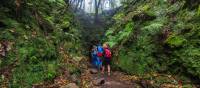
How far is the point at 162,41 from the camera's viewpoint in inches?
505

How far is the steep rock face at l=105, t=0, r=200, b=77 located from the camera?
435 inches

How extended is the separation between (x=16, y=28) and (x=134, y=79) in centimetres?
557

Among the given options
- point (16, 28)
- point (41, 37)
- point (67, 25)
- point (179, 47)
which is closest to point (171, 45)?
point (179, 47)

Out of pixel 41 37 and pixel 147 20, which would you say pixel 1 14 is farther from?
pixel 147 20

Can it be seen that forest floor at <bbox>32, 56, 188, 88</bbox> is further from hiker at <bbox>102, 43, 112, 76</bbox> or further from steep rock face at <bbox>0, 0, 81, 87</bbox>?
hiker at <bbox>102, 43, 112, 76</bbox>

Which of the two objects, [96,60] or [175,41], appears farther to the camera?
[96,60]

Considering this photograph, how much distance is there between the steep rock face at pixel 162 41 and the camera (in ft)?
36.2

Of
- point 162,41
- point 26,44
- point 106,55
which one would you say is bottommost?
point 106,55

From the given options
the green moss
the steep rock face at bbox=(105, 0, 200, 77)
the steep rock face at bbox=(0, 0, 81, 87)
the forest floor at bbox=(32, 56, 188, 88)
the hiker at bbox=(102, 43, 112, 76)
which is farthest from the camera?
the hiker at bbox=(102, 43, 112, 76)

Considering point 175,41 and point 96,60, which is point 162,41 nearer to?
point 175,41

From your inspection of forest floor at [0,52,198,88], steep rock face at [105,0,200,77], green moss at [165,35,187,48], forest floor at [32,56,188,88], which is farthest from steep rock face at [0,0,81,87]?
green moss at [165,35,187,48]

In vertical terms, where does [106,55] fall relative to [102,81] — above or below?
above

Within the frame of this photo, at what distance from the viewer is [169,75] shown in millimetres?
11305

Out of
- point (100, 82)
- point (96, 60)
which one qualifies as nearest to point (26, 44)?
point (100, 82)
